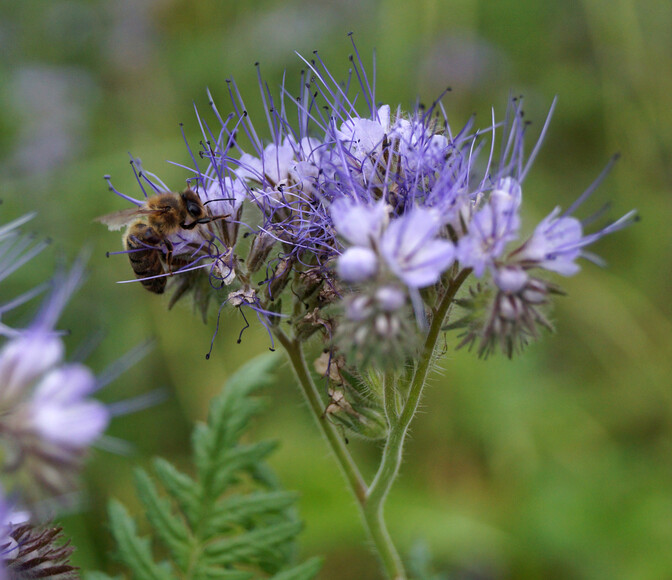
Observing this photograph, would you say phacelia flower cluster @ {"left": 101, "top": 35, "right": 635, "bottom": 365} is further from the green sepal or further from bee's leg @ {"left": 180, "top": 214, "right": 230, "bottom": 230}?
the green sepal

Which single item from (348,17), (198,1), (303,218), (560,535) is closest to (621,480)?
(560,535)

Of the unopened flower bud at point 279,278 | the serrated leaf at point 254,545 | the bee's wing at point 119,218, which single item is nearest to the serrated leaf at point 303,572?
the serrated leaf at point 254,545

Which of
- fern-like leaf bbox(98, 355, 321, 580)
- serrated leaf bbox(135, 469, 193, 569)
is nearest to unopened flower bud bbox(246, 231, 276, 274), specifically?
fern-like leaf bbox(98, 355, 321, 580)

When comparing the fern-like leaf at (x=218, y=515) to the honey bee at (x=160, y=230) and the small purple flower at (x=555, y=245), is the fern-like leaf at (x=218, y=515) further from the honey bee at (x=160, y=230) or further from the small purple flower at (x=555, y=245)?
the small purple flower at (x=555, y=245)

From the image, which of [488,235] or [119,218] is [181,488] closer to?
[119,218]

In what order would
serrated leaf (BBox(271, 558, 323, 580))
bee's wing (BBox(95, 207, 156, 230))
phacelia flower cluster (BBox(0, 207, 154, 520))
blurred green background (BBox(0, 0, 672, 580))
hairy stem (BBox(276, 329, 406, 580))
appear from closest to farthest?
phacelia flower cluster (BBox(0, 207, 154, 520)) < serrated leaf (BBox(271, 558, 323, 580)) < hairy stem (BBox(276, 329, 406, 580)) < bee's wing (BBox(95, 207, 156, 230)) < blurred green background (BBox(0, 0, 672, 580))

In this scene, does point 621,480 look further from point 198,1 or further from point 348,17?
point 198,1

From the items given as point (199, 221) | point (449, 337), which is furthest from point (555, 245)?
point (449, 337)
